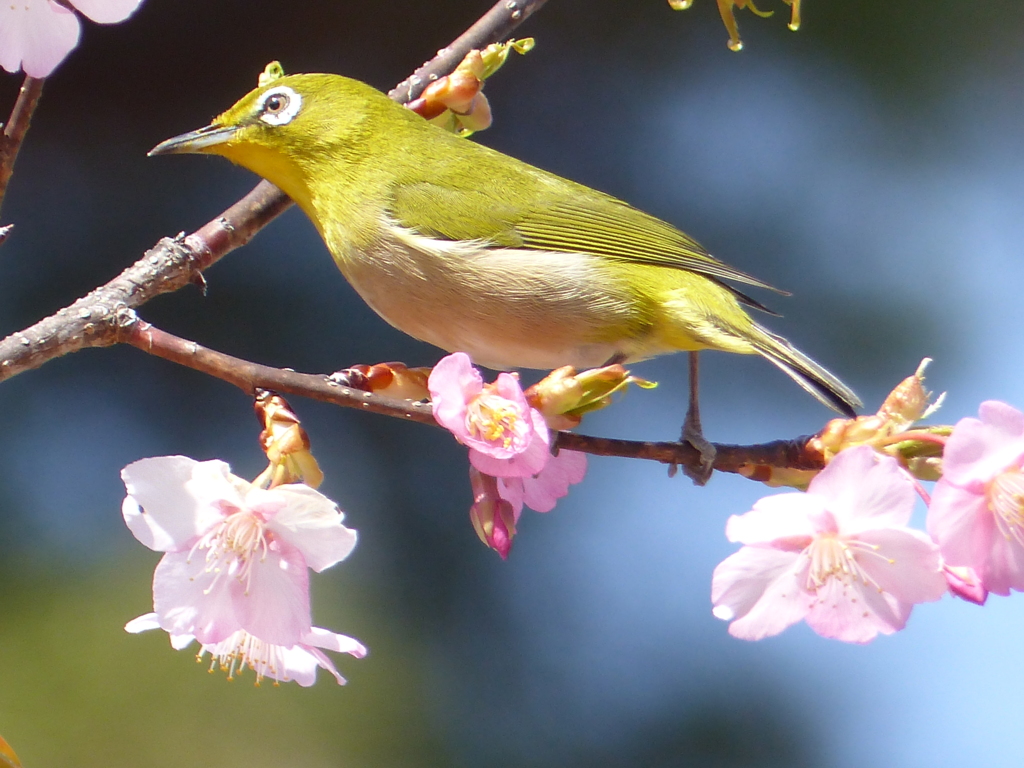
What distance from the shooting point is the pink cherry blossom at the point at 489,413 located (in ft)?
2.11

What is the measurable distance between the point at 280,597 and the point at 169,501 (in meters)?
0.10

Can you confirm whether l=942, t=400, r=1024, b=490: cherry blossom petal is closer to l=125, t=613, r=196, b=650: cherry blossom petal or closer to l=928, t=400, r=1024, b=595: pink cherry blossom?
l=928, t=400, r=1024, b=595: pink cherry blossom

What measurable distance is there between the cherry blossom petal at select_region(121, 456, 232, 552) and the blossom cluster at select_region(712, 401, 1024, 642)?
0.37 metres

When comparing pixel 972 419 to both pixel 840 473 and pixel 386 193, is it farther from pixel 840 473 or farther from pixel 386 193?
pixel 386 193

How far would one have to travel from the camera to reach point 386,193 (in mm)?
1130

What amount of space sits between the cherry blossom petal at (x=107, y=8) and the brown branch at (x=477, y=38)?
45 centimetres

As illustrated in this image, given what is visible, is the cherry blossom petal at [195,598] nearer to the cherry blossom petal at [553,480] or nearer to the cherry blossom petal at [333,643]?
the cherry blossom petal at [333,643]

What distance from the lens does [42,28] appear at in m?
0.72

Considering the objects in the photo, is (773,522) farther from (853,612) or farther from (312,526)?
(312,526)

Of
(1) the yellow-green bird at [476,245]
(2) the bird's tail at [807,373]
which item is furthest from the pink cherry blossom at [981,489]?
(1) the yellow-green bird at [476,245]

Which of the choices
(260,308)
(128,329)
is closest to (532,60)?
(260,308)

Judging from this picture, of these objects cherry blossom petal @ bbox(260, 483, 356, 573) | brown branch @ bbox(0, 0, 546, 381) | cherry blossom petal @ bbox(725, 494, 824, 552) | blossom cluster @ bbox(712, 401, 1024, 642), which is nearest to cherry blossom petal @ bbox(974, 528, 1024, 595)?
blossom cluster @ bbox(712, 401, 1024, 642)

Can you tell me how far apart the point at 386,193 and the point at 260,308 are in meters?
3.26

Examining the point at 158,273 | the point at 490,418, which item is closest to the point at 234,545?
the point at 490,418
